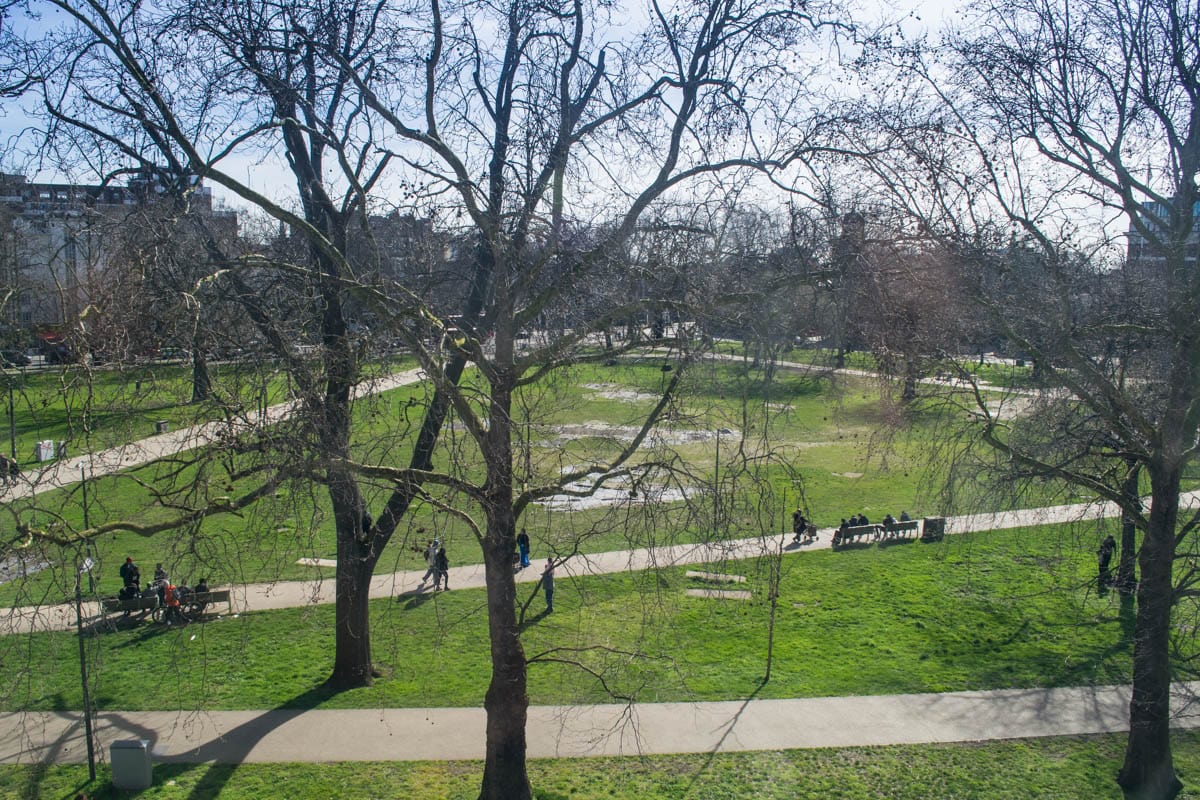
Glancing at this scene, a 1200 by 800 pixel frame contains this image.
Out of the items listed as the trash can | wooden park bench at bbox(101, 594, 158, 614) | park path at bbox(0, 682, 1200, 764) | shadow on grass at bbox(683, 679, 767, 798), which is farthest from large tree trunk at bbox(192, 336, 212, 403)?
wooden park bench at bbox(101, 594, 158, 614)

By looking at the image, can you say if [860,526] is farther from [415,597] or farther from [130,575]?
[130,575]

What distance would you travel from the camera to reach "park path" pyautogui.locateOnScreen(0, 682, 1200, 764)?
34.9ft

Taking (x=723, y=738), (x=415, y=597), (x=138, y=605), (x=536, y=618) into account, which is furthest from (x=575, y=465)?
(x=138, y=605)

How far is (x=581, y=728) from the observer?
11.3 meters

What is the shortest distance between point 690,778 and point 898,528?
12.3 m

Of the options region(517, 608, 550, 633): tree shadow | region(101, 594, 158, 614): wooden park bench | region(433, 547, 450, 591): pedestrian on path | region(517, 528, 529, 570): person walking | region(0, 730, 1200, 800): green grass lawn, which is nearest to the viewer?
region(0, 730, 1200, 800): green grass lawn

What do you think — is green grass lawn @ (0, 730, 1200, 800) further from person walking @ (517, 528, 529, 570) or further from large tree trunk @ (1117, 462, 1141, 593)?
person walking @ (517, 528, 529, 570)

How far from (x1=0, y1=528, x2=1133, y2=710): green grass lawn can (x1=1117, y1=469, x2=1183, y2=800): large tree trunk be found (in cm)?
101

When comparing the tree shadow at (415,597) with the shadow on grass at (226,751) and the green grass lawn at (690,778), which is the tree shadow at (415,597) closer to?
the shadow on grass at (226,751)

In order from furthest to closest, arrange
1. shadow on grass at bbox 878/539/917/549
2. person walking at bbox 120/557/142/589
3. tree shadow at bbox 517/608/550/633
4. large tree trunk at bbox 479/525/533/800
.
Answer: shadow on grass at bbox 878/539/917/549
person walking at bbox 120/557/142/589
tree shadow at bbox 517/608/550/633
large tree trunk at bbox 479/525/533/800

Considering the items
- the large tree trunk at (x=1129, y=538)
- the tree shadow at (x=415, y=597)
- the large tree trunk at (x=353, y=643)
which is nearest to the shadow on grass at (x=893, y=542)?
the large tree trunk at (x=1129, y=538)

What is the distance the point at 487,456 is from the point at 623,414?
90.7ft

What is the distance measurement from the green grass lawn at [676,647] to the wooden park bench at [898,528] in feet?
8.44

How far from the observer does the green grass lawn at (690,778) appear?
968cm
